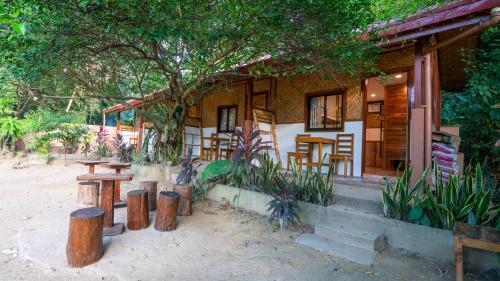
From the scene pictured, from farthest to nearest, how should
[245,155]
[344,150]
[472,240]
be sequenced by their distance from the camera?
[344,150], [245,155], [472,240]

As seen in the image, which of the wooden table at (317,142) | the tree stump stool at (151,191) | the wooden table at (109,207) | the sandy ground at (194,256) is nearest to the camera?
the sandy ground at (194,256)

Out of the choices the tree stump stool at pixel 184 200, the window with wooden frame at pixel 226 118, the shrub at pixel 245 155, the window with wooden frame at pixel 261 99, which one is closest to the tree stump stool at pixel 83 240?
the tree stump stool at pixel 184 200

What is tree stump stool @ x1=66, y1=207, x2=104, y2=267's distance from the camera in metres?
2.28

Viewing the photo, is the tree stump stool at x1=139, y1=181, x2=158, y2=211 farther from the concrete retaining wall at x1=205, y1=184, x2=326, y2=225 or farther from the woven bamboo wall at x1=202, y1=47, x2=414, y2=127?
the woven bamboo wall at x1=202, y1=47, x2=414, y2=127

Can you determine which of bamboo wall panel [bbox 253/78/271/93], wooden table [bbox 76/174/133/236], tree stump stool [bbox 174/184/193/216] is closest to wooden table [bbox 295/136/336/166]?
bamboo wall panel [bbox 253/78/271/93]

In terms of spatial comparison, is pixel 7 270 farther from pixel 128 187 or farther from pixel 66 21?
pixel 128 187

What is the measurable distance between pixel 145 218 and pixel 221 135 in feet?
15.0

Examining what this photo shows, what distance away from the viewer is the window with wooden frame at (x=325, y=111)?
5414mm

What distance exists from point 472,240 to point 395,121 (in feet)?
16.1

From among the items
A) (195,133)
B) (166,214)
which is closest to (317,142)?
(166,214)

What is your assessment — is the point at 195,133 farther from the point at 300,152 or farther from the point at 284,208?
the point at 284,208

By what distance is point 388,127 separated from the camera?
20.8ft

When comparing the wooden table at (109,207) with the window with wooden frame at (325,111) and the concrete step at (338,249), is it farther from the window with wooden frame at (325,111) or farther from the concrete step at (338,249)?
the window with wooden frame at (325,111)

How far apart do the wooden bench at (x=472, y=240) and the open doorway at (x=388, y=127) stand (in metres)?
3.59
